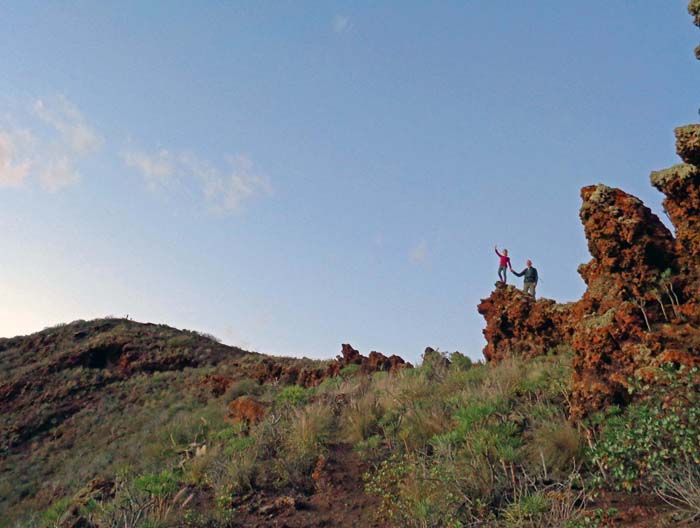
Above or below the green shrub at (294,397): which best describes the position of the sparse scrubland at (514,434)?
below

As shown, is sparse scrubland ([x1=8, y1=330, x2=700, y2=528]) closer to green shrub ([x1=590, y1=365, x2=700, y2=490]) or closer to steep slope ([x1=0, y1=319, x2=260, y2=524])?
green shrub ([x1=590, y1=365, x2=700, y2=490])

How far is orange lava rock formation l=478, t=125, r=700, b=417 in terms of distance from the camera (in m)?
6.51

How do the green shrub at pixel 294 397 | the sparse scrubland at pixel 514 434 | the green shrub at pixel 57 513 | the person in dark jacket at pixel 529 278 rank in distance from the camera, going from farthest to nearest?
the person in dark jacket at pixel 529 278 < the green shrub at pixel 294 397 < the green shrub at pixel 57 513 < the sparse scrubland at pixel 514 434

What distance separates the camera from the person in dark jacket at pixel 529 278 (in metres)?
15.2

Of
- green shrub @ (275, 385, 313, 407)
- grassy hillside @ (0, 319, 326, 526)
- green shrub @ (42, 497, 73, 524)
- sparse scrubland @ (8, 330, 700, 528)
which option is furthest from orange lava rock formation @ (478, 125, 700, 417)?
grassy hillside @ (0, 319, 326, 526)

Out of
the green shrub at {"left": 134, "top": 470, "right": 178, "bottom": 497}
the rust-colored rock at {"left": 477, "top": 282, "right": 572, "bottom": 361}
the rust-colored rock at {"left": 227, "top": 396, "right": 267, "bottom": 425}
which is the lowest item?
the green shrub at {"left": 134, "top": 470, "right": 178, "bottom": 497}

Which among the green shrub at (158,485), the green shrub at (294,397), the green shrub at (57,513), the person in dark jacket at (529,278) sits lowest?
the green shrub at (57,513)

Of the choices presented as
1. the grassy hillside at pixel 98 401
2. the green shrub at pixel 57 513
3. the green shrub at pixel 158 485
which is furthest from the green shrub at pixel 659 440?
the grassy hillside at pixel 98 401

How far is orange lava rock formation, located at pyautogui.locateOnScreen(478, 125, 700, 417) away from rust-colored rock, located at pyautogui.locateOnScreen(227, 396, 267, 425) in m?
6.62

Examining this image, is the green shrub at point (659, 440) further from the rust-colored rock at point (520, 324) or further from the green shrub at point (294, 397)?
the green shrub at point (294, 397)

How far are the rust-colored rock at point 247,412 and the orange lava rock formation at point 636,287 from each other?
6.62 meters

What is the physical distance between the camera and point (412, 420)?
8.08 metres

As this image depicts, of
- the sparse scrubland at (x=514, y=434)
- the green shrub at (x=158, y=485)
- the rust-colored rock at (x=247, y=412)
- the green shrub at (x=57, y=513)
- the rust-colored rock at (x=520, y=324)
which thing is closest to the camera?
the sparse scrubland at (x=514, y=434)

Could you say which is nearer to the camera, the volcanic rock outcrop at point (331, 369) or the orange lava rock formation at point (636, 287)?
the orange lava rock formation at point (636, 287)
